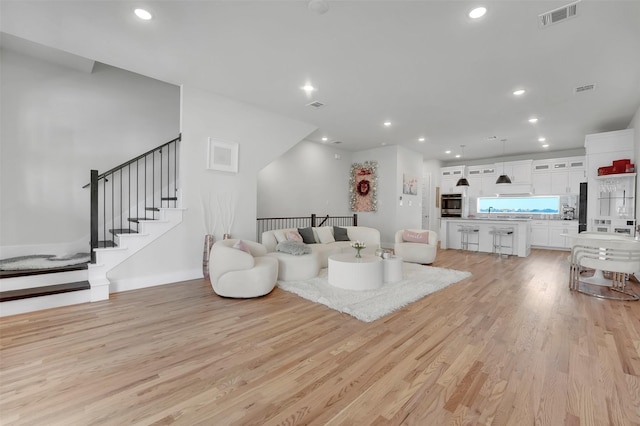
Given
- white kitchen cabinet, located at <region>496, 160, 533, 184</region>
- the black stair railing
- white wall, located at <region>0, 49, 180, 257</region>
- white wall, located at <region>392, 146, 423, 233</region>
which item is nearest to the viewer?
white wall, located at <region>0, 49, 180, 257</region>

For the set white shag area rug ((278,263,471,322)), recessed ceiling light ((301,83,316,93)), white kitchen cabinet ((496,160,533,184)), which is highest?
recessed ceiling light ((301,83,316,93))

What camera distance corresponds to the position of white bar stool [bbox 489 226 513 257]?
280 inches

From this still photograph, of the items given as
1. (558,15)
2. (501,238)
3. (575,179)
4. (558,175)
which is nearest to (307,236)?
(558,15)

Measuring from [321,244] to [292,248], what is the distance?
4.00 ft

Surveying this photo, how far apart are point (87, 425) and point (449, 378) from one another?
2267 millimetres

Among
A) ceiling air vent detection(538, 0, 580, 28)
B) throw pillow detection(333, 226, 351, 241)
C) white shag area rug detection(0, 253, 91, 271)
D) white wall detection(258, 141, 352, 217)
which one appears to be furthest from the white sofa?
ceiling air vent detection(538, 0, 580, 28)

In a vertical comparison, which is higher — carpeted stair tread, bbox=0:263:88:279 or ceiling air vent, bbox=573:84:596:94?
ceiling air vent, bbox=573:84:596:94

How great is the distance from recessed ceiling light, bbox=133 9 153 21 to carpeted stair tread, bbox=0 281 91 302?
3.16m

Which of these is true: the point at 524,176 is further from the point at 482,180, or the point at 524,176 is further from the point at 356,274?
the point at 356,274

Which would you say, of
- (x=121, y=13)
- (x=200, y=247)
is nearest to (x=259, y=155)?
(x=200, y=247)

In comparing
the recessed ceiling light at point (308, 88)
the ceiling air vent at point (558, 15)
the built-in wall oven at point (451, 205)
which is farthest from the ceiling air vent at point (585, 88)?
the built-in wall oven at point (451, 205)

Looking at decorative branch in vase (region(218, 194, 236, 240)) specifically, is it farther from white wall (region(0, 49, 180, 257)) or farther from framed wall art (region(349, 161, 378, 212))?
framed wall art (region(349, 161, 378, 212))

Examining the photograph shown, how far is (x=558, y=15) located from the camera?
2641mm

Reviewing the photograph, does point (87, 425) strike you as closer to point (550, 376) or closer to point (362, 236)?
point (550, 376)
